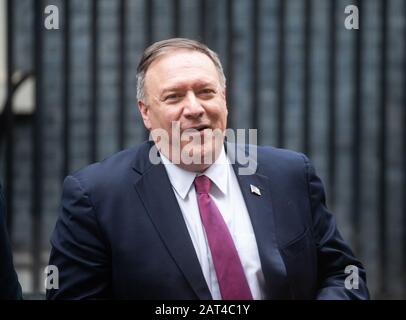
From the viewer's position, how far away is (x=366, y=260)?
5637 mm

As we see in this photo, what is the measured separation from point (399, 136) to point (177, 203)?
2.74 m

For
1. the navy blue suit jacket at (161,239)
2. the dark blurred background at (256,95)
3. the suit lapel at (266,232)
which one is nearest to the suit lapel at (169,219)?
the navy blue suit jacket at (161,239)

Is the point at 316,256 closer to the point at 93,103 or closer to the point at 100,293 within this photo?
the point at 100,293

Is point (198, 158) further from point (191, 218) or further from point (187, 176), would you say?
point (191, 218)

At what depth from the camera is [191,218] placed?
9.23 feet

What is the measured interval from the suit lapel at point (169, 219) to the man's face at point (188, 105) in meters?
0.08

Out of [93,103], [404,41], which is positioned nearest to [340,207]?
[404,41]

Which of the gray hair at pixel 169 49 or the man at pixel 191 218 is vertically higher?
the gray hair at pixel 169 49

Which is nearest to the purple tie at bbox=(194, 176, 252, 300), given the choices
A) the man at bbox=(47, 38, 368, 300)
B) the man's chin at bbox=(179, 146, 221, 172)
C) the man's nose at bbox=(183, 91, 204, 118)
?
the man at bbox=(47, 38, 368, 300)

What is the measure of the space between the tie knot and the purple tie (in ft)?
0.15

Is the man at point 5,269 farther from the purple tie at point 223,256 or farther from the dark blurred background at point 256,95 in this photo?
the dark blurred background at point 256,95

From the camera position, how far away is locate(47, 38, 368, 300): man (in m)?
2.71

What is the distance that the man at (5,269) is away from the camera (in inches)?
115

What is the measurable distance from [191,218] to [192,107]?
0.33 metres
